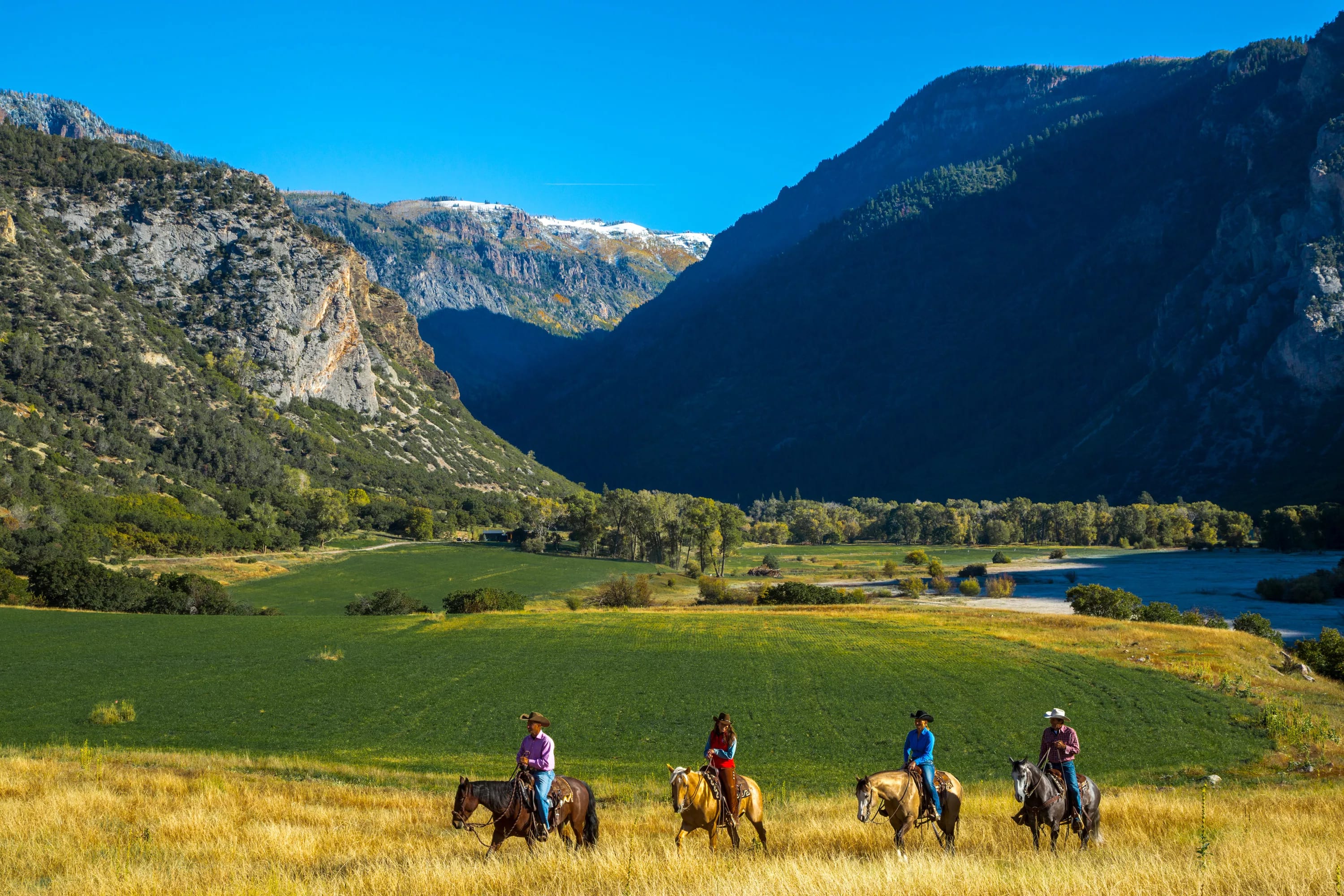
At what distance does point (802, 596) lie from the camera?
325ft

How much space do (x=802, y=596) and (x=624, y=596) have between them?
2021 centimetres

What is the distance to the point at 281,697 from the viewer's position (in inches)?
1617

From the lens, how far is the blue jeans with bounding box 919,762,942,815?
15000mm

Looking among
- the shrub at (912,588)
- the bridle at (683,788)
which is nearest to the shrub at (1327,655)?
the bridle at (683,788)

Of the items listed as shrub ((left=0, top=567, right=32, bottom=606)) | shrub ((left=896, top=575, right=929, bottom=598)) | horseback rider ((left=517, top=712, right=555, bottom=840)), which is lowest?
shrub ((left=896, top=575, right=929, bottom=598))

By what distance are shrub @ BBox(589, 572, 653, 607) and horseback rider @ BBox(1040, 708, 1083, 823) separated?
86950 millimetres

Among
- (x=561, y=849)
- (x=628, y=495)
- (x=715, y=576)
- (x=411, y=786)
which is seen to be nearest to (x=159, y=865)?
(x=561, y=849)

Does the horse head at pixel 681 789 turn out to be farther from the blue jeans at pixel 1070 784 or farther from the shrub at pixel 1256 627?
the shrub at pixel 1256 627

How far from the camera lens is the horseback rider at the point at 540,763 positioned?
45.1 feet

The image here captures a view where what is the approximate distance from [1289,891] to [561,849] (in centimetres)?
983

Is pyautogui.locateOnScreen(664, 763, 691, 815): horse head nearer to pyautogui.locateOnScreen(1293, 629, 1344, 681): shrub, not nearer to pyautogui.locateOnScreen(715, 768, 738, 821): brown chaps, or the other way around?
pyautogui.locateOnScreen(715, 768, 738, 821): brown chaps

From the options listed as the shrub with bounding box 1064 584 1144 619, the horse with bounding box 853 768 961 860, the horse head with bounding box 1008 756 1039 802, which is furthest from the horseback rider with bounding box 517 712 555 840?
the shrub with bounding box 1064 584 1144 619

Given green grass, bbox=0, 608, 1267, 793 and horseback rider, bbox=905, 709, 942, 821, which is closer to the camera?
horseback rider, bbox=905, 709, 942, 821

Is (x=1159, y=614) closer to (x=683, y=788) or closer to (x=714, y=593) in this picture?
(x=714, y=593)
